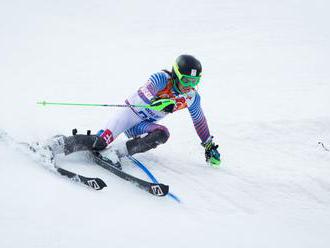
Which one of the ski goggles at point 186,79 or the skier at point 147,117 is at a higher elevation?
the ski goggles at point 186,79

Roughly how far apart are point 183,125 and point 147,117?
225 centimetres

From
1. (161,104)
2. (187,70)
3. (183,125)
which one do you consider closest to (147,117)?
(161,104)

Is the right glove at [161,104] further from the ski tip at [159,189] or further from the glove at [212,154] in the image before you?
the ski tip at [159,189]

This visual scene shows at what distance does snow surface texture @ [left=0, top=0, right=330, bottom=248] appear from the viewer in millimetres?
3799

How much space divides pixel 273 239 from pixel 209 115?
174 inches

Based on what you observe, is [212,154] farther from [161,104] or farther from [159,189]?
[159,189]

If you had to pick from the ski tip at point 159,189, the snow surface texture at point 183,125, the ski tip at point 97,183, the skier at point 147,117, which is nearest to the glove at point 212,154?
the skier at point 147,117

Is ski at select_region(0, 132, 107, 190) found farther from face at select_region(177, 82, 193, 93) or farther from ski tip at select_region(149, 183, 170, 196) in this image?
face at select_region(177, 82, 193, 93)

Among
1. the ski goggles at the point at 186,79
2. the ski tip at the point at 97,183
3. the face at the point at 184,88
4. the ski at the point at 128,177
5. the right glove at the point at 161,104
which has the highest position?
the ski goggles at the point at 186,79

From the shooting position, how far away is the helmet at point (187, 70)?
5125 millimetres

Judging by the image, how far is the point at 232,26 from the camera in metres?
16.1

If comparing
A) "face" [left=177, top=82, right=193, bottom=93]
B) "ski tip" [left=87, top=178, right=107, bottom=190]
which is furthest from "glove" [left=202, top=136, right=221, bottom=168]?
"ski tip" [left=87, top=178, right=107, bottom=190]

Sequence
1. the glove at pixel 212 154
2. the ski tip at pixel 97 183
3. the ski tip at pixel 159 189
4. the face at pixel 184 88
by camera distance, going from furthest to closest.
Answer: the glove at pixel 212 154 < the face at pixel 184 88 < the ski tip at pixel 159 189 < the ski tip at pixel 97 183

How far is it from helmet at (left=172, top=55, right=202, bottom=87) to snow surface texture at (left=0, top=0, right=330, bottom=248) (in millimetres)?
1205
